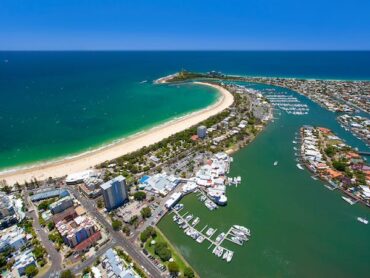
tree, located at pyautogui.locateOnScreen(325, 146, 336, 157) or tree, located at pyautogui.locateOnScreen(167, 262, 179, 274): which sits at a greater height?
tree, located at pyautogui.locateOnScreen(325, 146, 336, 157)

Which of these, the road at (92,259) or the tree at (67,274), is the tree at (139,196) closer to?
the road at (92,259)

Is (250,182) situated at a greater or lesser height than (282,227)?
greater

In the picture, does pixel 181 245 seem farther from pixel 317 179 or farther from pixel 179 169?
pixel 317 179

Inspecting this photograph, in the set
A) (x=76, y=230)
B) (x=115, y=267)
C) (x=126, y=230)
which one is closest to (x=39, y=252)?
(x=76, y=230)

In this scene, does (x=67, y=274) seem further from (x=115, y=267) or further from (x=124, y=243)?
(x=124, y=243)

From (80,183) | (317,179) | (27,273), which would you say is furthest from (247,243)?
(80,183)

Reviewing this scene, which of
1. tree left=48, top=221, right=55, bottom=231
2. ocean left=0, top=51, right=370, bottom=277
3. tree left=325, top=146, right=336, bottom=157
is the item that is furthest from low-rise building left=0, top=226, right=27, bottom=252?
tree left=325, top=146, right=336, bottom=157

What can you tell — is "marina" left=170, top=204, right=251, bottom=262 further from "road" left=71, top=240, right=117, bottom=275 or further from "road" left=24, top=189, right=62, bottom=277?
"road" left=24, top=189, right=62, bottom=277
